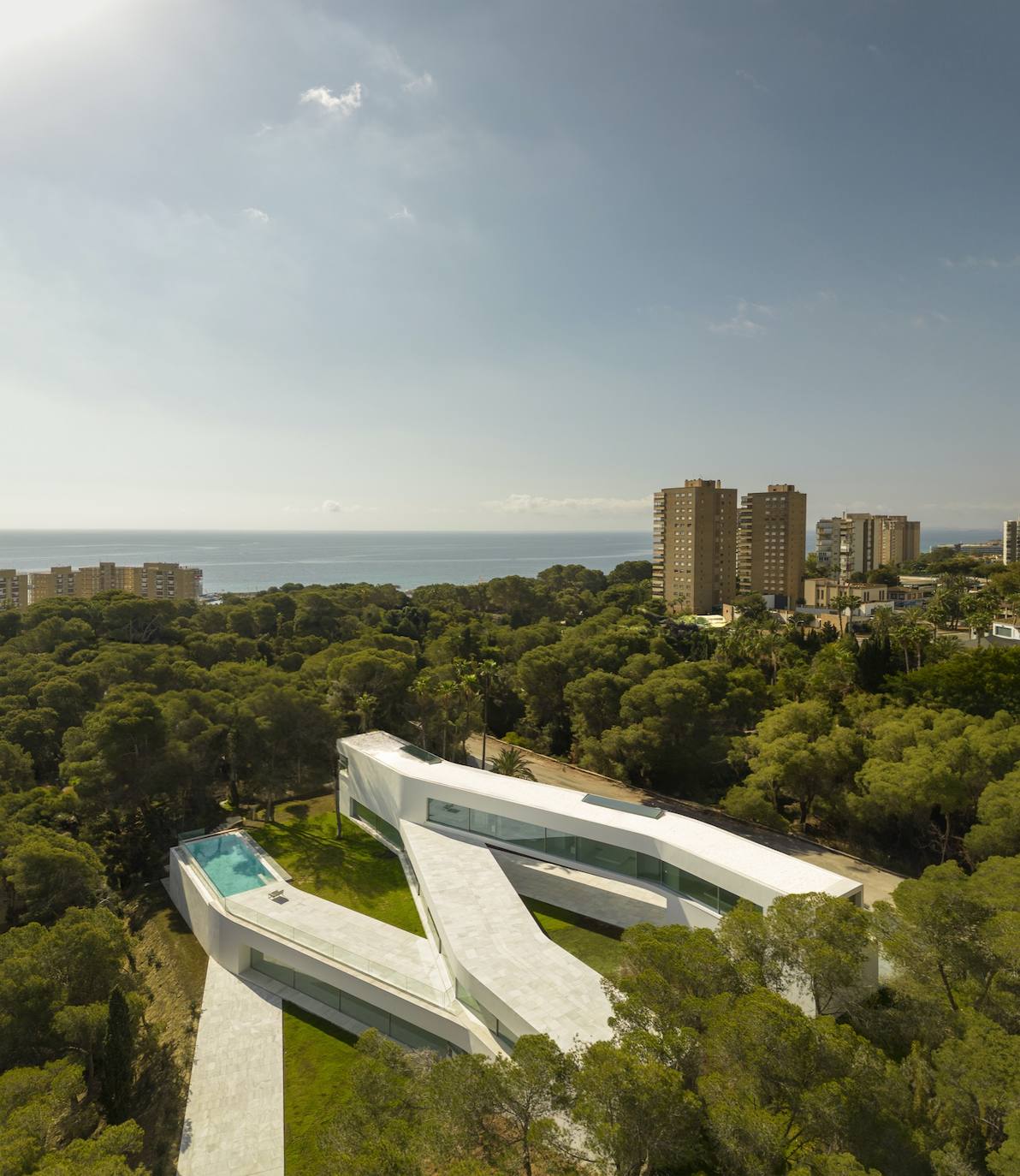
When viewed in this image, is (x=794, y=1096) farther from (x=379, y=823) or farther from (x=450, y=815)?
(x=379, y=823)

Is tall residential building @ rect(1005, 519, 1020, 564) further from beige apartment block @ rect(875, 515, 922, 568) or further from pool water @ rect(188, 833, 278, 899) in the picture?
pool water @ rect(188, 833, 278, 899)

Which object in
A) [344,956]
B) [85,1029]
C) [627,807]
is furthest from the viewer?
[627,807]

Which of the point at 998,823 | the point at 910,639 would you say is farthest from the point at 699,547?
the point at 998,823

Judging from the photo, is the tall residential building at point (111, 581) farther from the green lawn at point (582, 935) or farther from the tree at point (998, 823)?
the tree at point (998, 823)

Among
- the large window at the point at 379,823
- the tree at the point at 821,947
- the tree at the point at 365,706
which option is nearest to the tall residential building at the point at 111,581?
the tree at the point at 365,706

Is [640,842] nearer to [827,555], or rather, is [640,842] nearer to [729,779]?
[729,779]

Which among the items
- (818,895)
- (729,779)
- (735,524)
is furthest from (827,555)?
(818,895)
